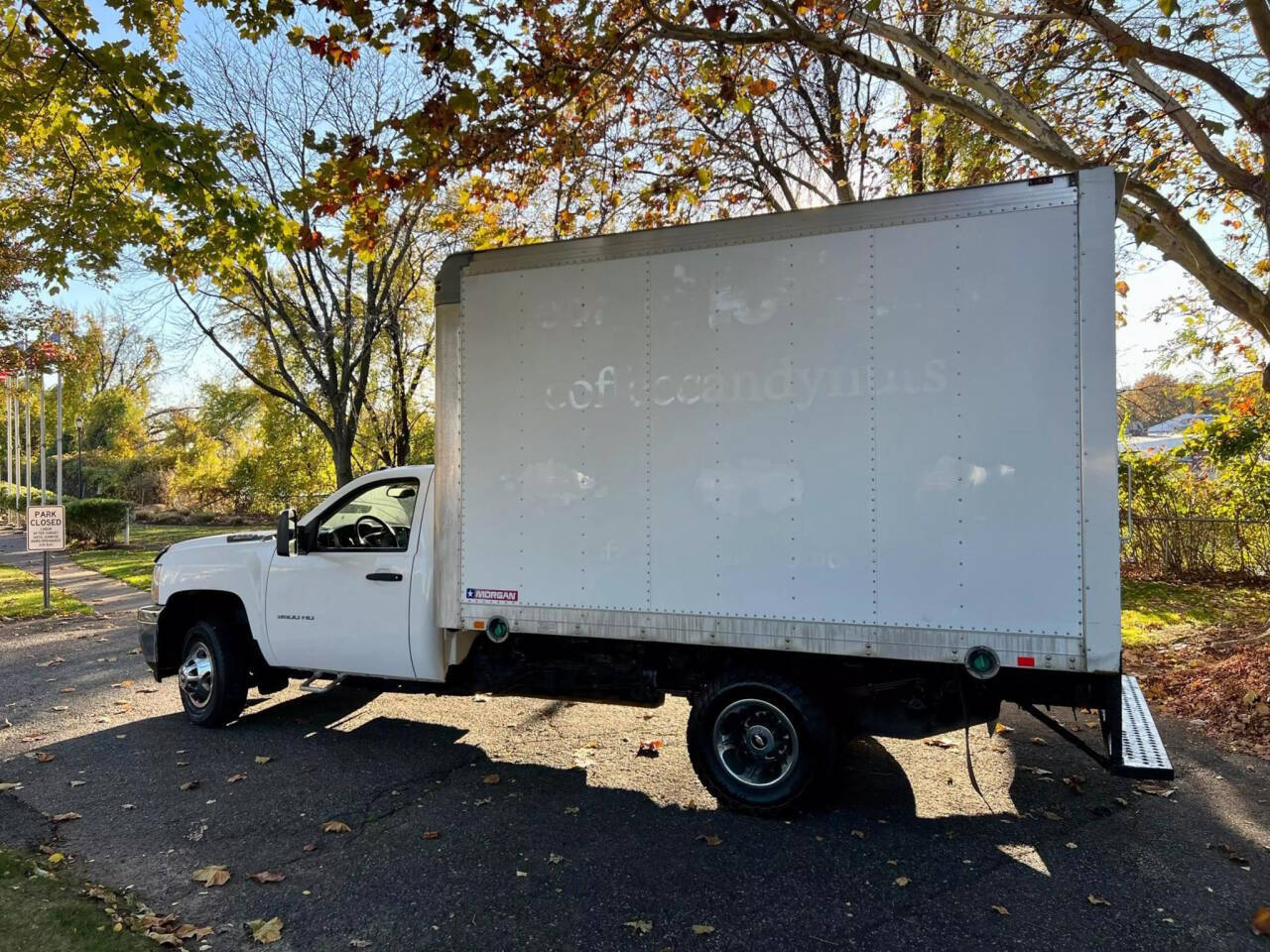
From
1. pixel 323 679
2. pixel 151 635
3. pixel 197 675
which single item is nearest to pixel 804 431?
pixel 323 679

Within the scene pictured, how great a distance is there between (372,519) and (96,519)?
19653 millimetres

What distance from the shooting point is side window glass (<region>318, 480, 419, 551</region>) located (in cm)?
539

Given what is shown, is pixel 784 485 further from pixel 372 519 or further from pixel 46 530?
pixel 46 530

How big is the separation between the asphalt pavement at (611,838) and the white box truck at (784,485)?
0.57m

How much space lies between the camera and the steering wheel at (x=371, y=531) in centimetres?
544

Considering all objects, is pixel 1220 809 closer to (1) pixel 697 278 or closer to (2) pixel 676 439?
(2) pixel 676 439

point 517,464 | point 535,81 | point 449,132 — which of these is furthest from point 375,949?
point 535,81

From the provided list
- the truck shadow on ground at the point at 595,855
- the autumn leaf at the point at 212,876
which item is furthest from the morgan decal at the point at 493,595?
the autumn leaf at the point at 212,876

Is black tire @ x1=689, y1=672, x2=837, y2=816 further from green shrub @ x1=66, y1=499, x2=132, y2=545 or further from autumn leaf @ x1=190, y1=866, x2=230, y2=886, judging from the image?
green shrub @ x1=66, y1=499, x2=132, y2=545

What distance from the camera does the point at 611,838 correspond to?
4098 mm

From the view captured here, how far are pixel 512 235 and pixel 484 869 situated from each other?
8.12 meters

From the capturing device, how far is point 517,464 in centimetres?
467

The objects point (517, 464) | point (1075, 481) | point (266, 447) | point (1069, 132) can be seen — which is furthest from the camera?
point (266, 447)

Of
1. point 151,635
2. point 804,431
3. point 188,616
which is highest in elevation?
point 804,431
